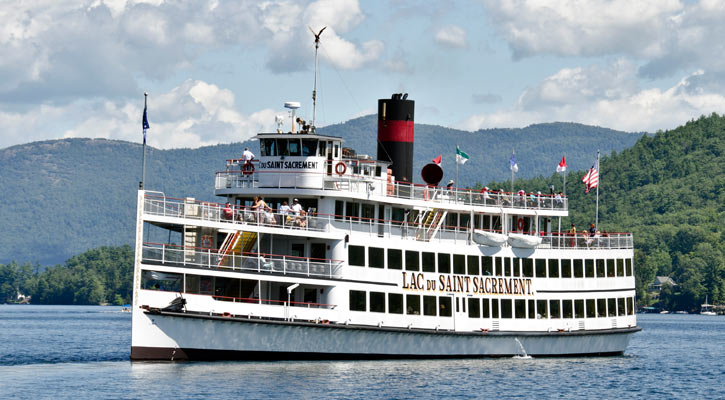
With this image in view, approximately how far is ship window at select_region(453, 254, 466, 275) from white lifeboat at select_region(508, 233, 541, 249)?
2.34m

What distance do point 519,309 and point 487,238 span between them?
3163mm

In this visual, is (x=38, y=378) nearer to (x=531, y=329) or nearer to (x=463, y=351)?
(x=463, y=351)

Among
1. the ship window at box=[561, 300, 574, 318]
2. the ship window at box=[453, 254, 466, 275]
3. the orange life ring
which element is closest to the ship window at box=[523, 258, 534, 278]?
the ship window at box=[561, 300, 574, 318]

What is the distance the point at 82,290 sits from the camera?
180375 mm

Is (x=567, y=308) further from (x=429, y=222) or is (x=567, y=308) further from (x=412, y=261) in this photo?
(x=412, y=261)

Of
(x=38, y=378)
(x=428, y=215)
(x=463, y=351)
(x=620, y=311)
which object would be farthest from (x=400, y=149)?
(x=38, y=378)

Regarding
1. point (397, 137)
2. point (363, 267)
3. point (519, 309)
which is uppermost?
point (397, 137)

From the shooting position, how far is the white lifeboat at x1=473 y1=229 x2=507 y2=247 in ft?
136

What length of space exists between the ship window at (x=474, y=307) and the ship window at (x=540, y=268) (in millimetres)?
3182

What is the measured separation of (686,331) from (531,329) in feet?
141

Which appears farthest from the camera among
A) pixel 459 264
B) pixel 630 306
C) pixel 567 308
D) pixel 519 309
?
pixel 630 306

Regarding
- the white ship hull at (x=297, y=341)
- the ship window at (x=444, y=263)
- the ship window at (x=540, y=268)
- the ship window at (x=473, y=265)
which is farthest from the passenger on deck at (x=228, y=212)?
the ship window at (x=540, y=268)

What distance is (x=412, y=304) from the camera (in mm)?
39500

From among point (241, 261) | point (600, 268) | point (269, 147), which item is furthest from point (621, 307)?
point (241, 261)
